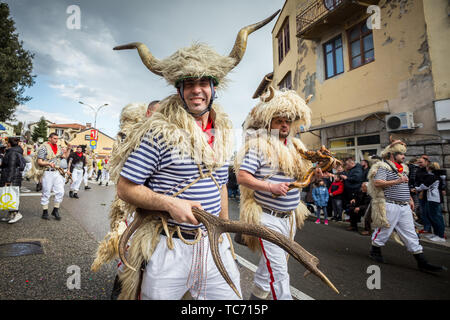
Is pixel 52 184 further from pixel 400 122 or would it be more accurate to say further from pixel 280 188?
pixel 400 122

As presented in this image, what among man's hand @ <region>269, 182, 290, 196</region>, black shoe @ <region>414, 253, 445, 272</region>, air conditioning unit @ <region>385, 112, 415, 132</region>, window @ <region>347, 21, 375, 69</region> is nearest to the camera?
man's hand @ <region>269, 182, 290, 196</region>

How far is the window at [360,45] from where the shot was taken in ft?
30.1

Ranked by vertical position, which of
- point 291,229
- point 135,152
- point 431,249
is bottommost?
point 431,249

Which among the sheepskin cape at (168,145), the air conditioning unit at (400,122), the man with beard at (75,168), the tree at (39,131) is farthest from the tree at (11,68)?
the tree at (39,131)

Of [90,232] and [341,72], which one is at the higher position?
[341,72]

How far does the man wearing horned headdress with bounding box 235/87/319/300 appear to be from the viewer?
74.8 inches

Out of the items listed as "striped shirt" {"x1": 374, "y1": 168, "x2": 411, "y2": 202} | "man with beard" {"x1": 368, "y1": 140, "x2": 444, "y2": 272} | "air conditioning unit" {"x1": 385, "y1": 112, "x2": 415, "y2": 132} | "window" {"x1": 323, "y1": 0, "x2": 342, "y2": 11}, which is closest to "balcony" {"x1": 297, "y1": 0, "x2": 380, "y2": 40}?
"window" {"x1": 323, "y1": 0, "x2": 342, "y2": 11}

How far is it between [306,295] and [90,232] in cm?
395

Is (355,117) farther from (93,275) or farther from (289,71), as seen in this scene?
(93,275)

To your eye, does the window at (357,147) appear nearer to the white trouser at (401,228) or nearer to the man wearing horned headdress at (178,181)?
the white trouser at (401,228)

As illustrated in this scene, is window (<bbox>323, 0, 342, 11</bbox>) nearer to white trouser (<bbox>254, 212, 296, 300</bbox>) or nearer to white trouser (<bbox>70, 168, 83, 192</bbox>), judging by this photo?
white trouser (<bbox>254, 212, 296, 300</bbox>)

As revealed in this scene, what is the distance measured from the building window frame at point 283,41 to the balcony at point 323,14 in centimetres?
247

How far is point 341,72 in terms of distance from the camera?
408 inches

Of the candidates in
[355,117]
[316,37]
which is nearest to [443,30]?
[355,117]
